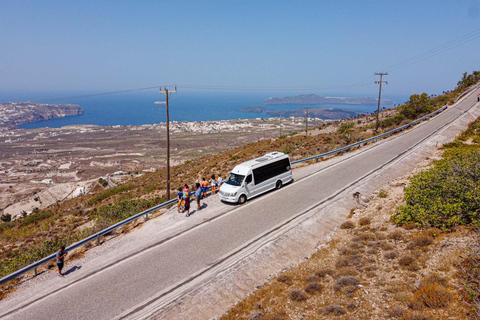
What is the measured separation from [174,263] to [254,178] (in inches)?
291

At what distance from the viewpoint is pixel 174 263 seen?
11.4 metres

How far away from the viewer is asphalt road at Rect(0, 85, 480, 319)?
30.7 feet

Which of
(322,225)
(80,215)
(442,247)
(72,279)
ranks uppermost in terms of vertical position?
(442,247)

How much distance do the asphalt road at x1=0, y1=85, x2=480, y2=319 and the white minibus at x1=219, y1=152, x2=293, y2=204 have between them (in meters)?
0.60

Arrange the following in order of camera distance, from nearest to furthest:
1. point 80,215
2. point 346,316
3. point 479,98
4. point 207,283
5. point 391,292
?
point 346,316 → point 391,292 → point 207,283 → point 80,215 → point 479,98

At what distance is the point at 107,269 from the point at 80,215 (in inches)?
627

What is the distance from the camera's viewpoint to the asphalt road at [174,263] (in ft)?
30.7

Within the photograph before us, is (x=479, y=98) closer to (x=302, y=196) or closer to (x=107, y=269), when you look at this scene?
(x=302, y=196)

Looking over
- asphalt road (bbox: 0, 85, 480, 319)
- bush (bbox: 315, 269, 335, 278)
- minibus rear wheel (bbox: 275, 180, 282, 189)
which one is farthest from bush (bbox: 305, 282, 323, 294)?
minibus rear wheel (bbox: 275, 180, 282, 189)

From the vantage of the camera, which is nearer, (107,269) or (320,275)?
Answer: (320,275)

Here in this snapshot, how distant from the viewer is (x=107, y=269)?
11.4 metres

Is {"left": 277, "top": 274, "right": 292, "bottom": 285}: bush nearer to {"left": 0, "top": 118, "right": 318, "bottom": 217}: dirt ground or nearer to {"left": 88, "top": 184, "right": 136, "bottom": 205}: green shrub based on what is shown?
{"left": 88, "top": 184, "right": 136, "bottom": 205}: green shrub

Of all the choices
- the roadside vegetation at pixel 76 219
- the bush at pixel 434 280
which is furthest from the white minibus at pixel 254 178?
the bush at pixel 434 280

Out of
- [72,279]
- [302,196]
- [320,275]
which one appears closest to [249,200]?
[302,196]
